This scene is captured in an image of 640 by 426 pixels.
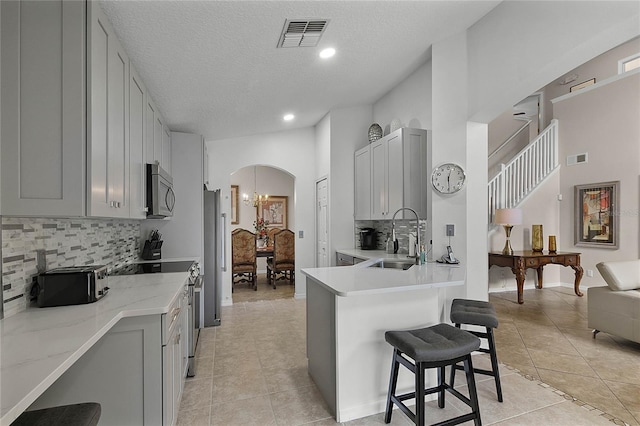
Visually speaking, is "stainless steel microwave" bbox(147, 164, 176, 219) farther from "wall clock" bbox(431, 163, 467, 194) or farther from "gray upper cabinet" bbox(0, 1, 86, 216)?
"wall clock" bbox(431, 163, 467, 194)

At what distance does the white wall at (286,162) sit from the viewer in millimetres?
5527

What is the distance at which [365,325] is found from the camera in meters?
2.25

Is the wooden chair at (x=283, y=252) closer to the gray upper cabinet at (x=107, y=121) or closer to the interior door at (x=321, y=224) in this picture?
the interior door at (x=321, y=224)

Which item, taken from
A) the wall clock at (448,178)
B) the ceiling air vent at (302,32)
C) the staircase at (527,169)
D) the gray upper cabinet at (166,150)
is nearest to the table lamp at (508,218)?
the staircase at (527,169)

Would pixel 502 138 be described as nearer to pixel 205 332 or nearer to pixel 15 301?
pixel 205 332

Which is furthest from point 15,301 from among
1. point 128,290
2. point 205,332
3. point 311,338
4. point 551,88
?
point 551,88

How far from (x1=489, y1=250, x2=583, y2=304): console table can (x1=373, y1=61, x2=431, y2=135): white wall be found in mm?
2882

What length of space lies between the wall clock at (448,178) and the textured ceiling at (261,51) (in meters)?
1.26

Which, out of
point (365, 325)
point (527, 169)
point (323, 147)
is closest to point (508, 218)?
point (527, 169)

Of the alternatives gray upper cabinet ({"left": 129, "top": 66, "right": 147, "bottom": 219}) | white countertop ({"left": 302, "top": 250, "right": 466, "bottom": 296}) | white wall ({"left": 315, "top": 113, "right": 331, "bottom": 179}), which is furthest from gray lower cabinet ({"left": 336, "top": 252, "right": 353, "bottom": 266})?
gray upper cabinet ({"left": 129, "top": 66, "right": 147, "bottom": 219})

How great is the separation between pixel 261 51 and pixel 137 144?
1190 millimetres

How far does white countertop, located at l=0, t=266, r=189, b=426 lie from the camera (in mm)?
926

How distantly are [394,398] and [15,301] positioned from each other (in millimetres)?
2094

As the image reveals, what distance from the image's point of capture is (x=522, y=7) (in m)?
2.71
